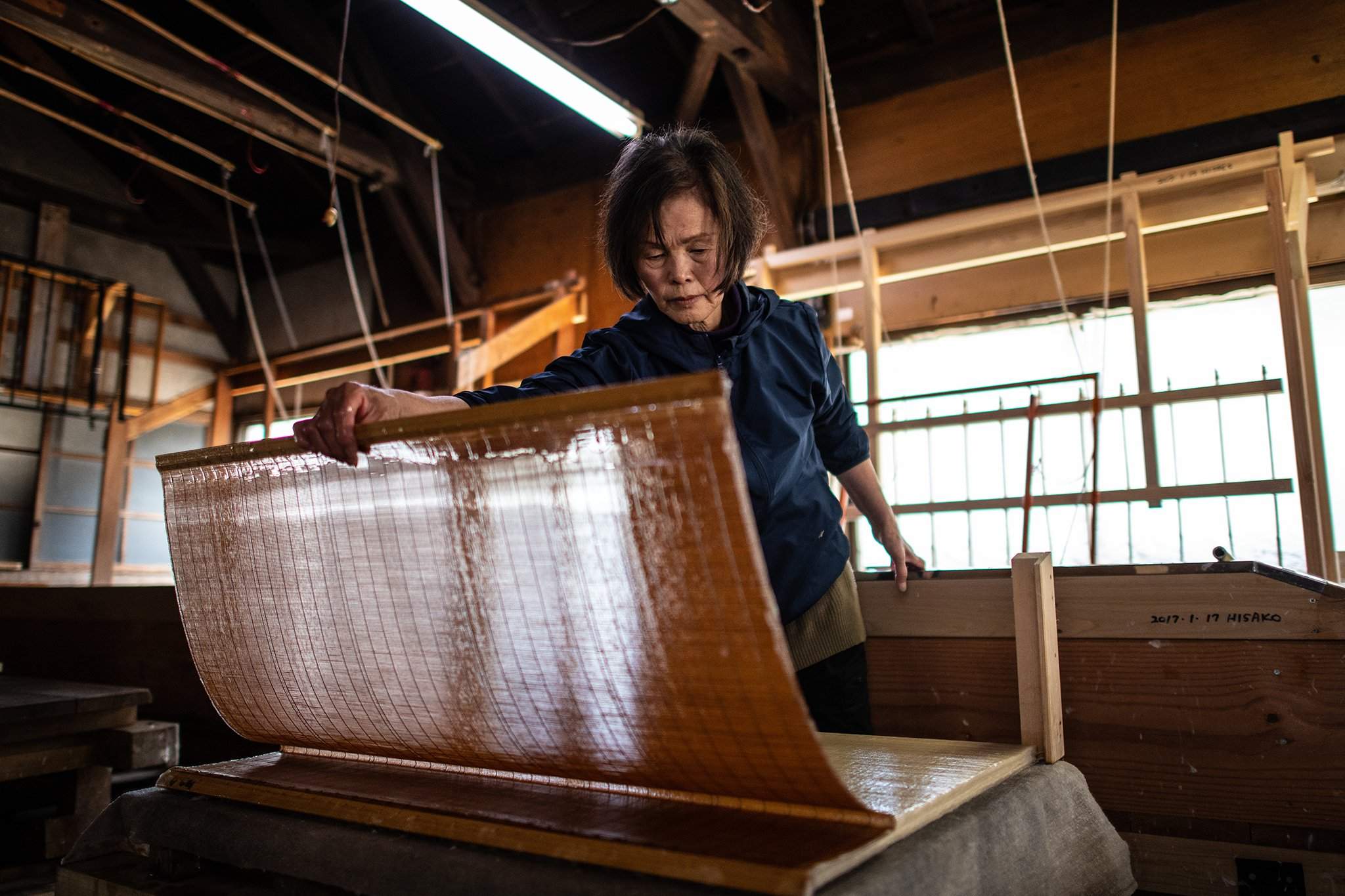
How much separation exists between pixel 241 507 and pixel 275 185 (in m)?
5.81

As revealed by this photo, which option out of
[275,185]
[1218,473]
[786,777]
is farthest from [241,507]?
[275,185]

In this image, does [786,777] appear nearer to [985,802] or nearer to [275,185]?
[985,802]

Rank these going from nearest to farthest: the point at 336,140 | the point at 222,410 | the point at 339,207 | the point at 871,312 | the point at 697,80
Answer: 1. the point at 871,312
2. the point at 697,80
3. the point at 336,140
4. the point at 339,207
5. the point at 222,410

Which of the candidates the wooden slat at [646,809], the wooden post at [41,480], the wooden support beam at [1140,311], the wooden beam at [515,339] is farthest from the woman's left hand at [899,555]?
the wooden post at [41,480]

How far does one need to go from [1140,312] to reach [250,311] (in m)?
3.45

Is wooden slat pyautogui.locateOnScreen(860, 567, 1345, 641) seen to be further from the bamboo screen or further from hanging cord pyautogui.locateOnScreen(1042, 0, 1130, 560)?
hanging cord pyautogui.locateOnScreen(1042, 0, 1130, 560)

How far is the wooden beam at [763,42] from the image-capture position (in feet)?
11.0

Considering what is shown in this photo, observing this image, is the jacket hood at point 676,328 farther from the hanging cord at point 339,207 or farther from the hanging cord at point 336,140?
the hanging cord at point 336,140

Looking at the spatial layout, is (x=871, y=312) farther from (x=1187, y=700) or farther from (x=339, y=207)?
(x=339, y=207)

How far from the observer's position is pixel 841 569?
1175 millimetres

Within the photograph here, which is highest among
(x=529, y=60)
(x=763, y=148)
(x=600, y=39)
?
(x=600, y=39)

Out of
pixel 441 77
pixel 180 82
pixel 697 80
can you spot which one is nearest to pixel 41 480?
pixel 180 82

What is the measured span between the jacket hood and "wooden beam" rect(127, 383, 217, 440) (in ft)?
15.3

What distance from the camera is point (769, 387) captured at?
3.54ft
